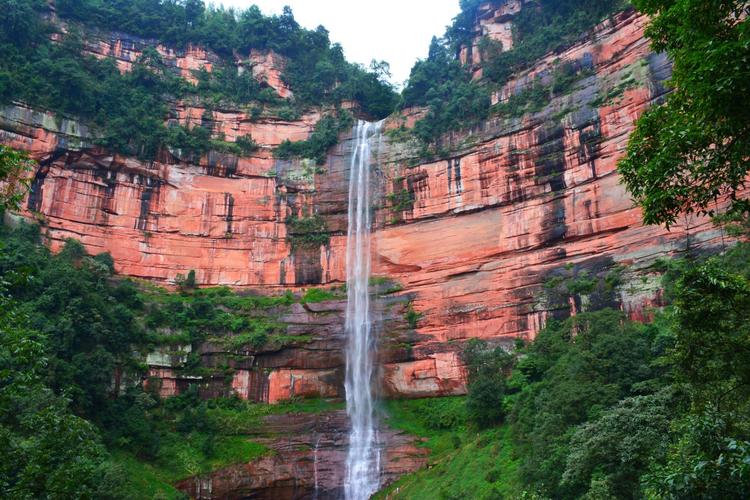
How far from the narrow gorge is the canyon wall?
0.12 meters

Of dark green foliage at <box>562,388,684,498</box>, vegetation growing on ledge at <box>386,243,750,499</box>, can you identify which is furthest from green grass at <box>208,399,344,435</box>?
dark green foliage at <box>562,388,684,498</box>

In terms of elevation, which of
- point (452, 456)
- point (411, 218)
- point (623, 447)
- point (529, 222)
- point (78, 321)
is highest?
point (411, 218)

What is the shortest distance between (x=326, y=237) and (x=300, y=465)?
13.6m

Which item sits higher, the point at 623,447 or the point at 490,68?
the point at 490,68

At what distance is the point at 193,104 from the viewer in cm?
3781

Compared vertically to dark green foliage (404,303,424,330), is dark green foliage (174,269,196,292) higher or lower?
higher

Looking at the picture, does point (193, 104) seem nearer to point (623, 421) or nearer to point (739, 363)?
point (623, 421)

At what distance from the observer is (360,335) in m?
31.5

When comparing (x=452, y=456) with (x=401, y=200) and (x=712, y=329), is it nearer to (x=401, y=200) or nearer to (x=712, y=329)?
(x=401, y=200)

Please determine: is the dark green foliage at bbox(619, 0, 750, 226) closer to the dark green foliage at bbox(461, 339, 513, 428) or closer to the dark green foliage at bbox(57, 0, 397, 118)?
the dark green foliage at bbox(461, 339, 513, 428)

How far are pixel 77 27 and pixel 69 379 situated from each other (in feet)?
78.5

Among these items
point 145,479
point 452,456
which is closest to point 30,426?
point 145,479

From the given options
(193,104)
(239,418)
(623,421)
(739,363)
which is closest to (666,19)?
(739,363)

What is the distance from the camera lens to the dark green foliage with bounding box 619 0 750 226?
5871mm
